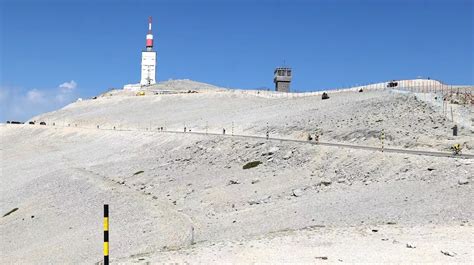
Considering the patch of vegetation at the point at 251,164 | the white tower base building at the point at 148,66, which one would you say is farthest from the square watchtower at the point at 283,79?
the patch of vegetation at the point at 251,164

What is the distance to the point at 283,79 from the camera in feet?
412

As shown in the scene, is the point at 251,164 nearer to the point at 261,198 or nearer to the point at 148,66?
the point at 261,198

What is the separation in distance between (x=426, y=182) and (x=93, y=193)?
23667 mm

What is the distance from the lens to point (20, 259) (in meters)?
24.3

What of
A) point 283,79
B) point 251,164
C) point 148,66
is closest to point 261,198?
point 251,164

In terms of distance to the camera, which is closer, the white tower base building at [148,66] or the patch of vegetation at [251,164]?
the patch of vegetation at [251,164]

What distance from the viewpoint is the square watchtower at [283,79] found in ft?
412

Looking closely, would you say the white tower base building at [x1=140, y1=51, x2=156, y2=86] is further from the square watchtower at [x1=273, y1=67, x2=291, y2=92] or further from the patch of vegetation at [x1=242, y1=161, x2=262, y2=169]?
the patch of vegetation at [x1=242, y1=161, x2=262, y2=169]

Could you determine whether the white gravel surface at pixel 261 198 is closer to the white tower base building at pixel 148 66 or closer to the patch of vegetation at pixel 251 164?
the patch of vegetation at pixel 251 164

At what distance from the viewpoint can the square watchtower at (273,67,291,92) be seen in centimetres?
12556

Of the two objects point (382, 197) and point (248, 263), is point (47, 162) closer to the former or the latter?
point (382, 197)

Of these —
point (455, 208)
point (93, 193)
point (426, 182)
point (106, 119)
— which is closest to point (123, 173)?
point (93, 193)

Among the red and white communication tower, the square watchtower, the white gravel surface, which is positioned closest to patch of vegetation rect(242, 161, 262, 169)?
the white gravel surface

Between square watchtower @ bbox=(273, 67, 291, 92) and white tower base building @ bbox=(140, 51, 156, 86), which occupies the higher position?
white tower base building @ bbox=(140, 51, 156, 86)
